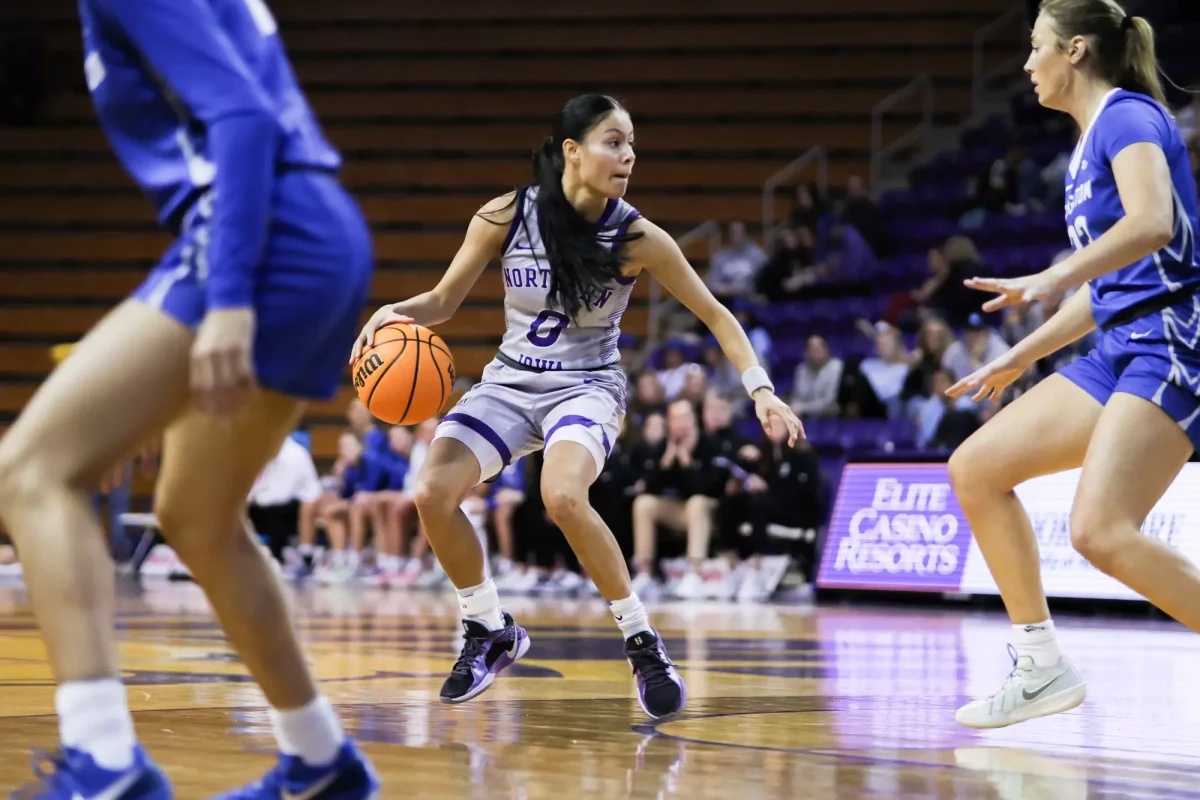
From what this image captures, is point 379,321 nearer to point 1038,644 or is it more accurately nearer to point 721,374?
point 1038,644

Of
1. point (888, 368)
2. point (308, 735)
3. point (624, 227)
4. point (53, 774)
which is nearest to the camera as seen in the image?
point (53, 774)

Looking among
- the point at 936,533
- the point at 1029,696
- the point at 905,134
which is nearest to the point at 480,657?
the point at 1029,696

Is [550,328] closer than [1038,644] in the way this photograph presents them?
No

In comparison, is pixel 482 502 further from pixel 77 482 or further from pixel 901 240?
pixel 77 482

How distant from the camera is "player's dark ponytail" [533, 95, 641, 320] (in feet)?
16.1

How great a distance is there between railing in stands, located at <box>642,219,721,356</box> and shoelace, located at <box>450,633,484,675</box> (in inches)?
439

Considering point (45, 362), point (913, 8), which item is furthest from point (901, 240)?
point (45, 362)

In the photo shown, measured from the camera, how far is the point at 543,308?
4988mm

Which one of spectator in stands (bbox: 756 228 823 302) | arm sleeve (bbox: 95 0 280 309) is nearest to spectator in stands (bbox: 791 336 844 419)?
spectator in stands (bbox: 756 228 823 302)

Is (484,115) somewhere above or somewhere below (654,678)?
above

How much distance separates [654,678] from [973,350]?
24.2 ft

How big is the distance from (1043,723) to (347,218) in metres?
2.77

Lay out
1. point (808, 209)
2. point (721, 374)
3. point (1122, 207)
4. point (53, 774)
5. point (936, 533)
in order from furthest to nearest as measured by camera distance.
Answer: point (808, 209) < point (721, 374) < point (936, 533) < point (1122, 207) < point (53, 774)

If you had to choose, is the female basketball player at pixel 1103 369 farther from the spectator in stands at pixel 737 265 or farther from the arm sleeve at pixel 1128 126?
the spectator in stands at pixel 737 265
